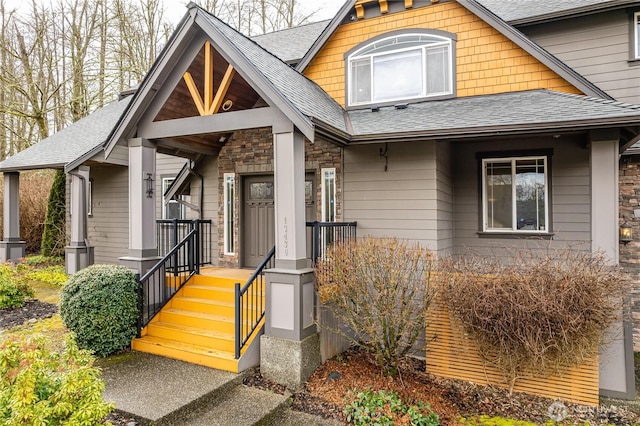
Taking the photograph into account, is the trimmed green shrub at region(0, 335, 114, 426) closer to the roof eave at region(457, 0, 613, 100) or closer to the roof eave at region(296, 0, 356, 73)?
the roof eave at region(296, 0, 356, 73)

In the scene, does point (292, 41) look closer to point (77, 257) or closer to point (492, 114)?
point (492, 114)

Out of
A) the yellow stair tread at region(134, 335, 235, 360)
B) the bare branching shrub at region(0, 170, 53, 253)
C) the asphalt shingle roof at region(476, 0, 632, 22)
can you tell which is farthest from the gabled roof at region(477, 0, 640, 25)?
the bare branching shrub at region(0, 170, 53, 253)

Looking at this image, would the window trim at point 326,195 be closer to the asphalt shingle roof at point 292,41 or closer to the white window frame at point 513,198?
the white window frame at point 513,198

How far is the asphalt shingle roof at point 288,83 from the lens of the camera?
5.57 metres

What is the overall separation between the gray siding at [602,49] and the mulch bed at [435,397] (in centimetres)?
557

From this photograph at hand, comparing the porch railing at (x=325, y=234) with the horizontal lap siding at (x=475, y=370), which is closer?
the horizontal lap siding at (x=475, y=370)

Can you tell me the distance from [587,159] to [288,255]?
5427 mm

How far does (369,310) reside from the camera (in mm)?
5129

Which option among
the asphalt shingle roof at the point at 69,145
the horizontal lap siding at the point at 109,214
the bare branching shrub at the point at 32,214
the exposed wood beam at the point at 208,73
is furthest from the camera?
the bare branching shrub at the point at 32,214

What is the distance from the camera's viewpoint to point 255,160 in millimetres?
8172

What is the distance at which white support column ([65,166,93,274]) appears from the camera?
33.6 feet

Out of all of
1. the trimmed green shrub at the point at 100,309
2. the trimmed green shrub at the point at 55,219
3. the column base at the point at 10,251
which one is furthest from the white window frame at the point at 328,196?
the trimmed green shrub at the point at 55,219

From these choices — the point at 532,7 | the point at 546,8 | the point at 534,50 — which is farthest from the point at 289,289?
the point at 532,7

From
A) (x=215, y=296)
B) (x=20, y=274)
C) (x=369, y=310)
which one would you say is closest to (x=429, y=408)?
(x=369, y=310)
